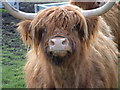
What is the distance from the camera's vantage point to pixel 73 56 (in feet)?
14.9

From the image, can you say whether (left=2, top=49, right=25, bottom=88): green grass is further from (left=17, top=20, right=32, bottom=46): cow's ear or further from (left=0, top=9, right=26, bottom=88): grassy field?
(left=17, top=20, right=32, bottom=46): cow's ear

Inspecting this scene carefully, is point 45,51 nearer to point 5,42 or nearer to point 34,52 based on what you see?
point 34,52

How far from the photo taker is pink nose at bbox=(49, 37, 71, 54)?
13.7ft

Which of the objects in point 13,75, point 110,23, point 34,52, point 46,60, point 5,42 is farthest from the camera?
point 5,42

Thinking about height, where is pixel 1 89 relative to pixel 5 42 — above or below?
below

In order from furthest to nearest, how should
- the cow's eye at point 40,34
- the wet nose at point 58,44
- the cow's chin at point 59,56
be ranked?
1. the cow's eye at point 40,34
2. the cow's chin at point 59,56
3. the wet nose at point 58,44

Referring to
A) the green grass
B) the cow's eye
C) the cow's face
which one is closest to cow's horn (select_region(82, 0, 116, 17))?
the cow's face

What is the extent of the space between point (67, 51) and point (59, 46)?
0.19 m

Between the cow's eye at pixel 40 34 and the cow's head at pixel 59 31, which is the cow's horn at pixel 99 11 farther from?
the cow's eye at pixel 40 34

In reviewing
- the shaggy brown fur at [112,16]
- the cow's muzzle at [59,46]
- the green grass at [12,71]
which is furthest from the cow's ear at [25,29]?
the green grass at [12,71]

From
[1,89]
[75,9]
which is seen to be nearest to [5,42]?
[1,89]

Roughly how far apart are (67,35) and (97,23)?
0.63 metres

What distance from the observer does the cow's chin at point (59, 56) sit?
14.0 ft

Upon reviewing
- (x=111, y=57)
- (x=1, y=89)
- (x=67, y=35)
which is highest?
(x=67, y=35)
